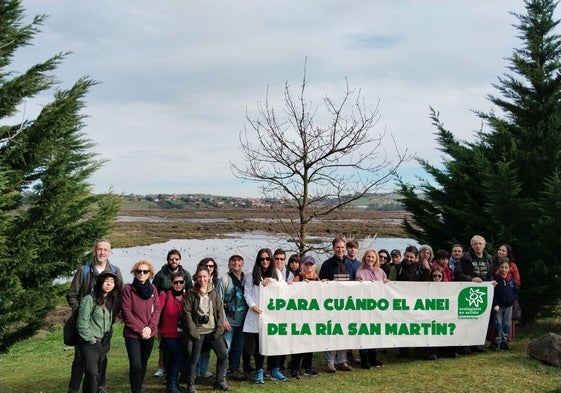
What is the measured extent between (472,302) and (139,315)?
5630 millimetres

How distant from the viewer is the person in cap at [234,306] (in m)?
8.00

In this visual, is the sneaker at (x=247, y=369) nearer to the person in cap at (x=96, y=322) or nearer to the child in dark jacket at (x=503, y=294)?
the person in cap at (x=96, y=322)

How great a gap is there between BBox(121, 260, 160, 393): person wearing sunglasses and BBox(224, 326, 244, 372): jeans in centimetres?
136

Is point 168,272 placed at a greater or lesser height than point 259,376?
greater

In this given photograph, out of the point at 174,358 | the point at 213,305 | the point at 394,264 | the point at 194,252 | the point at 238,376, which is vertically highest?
the point at 394,264

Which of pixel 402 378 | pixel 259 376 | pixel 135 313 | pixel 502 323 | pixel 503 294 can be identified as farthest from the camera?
pixel 502 323

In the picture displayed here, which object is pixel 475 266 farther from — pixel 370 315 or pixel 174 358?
pixel 174 358

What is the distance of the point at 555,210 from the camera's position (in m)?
11.1

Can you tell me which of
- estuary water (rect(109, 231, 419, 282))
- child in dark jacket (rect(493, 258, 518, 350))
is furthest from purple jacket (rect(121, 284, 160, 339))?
estuary water (rect(109, 231, 419, 282))

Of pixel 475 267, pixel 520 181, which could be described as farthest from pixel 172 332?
pixel 520 181

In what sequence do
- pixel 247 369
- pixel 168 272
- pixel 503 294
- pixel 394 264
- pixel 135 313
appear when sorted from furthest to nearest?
1. pixel 394 264
2. pixel 503 294
3. pixel 247 369
4. pixel 168 272
5. pixel 135 313

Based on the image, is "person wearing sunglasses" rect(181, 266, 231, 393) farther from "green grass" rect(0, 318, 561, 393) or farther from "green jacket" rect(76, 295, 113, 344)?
"green jacket" rect(76, 295, 113, 344)

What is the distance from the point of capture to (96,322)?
6.60m

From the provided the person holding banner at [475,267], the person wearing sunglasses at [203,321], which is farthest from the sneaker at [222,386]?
the person holding banner at [475,267]
